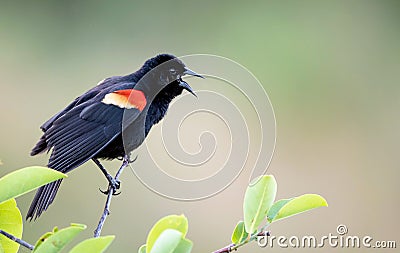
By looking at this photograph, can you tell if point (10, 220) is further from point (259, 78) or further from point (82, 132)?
point (259, 78)

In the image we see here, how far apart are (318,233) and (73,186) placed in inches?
59.1

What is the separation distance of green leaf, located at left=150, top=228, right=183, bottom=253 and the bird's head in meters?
0.73

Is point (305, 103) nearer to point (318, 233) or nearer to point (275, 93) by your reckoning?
point (275, 93)

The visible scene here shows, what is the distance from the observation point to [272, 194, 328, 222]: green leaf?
3.17 feet

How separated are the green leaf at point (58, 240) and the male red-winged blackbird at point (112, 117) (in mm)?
492

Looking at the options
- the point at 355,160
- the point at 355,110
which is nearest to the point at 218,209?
the point at 355,160

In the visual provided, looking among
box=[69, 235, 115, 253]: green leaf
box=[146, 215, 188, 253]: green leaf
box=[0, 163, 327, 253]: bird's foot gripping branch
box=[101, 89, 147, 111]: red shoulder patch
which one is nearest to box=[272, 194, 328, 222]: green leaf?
box=[0, 163, 327, 253]: bird's foot gripping branch

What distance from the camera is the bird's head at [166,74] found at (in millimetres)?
1568

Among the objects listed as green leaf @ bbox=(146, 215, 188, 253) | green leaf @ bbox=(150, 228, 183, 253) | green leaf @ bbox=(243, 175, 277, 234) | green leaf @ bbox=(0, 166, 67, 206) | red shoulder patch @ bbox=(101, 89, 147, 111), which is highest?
red shoulder patch @ bbox=(101, 89, 147, 111)

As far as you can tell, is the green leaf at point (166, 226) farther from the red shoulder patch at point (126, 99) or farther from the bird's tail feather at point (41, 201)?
the red shoulder patch at point (126, 99)

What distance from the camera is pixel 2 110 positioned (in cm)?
479

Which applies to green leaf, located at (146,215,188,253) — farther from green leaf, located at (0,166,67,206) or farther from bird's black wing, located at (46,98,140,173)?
bird's black wing, located at (46,98,140,173)

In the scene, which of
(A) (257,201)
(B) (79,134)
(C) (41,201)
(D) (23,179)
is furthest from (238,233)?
(B) (79,134)

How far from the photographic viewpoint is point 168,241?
790mm
